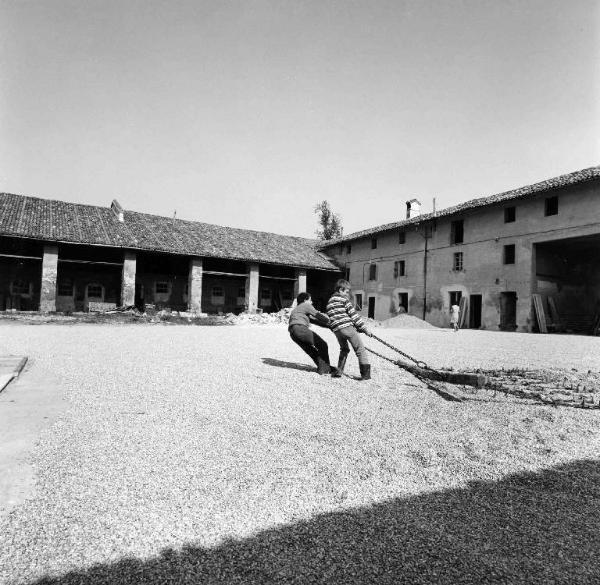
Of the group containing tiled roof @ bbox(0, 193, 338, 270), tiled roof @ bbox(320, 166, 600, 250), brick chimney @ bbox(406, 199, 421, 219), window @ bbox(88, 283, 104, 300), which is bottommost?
window @ bbox(88, 283, 104, 300)

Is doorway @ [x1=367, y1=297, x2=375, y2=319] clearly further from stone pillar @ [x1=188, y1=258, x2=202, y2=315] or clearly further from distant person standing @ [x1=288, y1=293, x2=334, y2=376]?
distant person standing @ [x1=288, y1=293, x2=334, y2=376]

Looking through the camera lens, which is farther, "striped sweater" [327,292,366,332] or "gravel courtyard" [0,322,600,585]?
"striped sweater" [327,292,366,332]

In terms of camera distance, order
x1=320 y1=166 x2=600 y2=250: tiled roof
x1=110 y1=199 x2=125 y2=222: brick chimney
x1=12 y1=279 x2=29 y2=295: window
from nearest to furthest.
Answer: x1=320 y1=166 x2=600 y2=250: tiled roof < x1=12 y1=279 x2=29 y2=295: window < x1=110 y1=199 x2=125 y2=222: brick chimney

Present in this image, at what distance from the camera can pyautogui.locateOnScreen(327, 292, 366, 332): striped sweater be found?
21.0 ft

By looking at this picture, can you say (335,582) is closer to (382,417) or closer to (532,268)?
(382,417)

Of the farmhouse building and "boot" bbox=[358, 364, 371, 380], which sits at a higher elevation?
the farmhouse building

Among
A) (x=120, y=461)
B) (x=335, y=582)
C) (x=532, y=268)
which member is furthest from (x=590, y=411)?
(x=532, y=268)

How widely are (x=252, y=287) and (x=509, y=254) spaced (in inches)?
584

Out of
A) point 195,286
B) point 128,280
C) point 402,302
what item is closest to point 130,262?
point 128,280

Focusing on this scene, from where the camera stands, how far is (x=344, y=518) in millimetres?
2195

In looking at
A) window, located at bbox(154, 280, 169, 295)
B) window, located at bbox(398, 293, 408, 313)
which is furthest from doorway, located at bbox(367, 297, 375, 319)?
window, located at bbox(154, 280, 169, 295)

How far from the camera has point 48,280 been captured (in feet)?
68.7

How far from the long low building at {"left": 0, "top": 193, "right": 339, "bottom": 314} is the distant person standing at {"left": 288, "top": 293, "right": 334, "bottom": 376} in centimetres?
1804

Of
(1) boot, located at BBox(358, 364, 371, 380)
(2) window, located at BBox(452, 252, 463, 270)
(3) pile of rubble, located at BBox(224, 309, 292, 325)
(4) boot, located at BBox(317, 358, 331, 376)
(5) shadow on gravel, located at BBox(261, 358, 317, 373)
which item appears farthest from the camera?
(2) window, located at BBox(452, 252, 463, 270)
